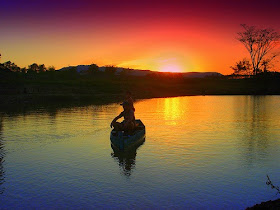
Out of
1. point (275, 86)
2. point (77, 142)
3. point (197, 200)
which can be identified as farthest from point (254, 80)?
point (197, 200)

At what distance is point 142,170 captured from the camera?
13344mm

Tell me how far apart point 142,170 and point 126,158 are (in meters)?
2.46

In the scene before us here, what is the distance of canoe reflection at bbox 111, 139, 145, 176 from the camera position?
13.6 metres

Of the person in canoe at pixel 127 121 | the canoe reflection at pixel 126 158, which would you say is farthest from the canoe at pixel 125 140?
the person in canoe at pixel 127 121

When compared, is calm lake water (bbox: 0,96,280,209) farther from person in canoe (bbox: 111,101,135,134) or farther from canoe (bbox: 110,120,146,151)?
person in canoe (bbox: 111,101,135,134)

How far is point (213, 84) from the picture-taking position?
102 metres

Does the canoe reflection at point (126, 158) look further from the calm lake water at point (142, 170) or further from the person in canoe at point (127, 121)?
the person in canoe at point (127, 121)

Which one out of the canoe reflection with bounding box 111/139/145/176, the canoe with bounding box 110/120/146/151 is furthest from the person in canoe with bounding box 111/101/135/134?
the canoe reflection with bounding box 111/139/145/176

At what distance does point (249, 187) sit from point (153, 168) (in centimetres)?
420

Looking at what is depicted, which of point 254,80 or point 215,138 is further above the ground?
point 254,80

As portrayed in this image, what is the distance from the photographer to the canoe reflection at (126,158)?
44.6 ft

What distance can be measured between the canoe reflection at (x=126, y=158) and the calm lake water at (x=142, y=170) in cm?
5

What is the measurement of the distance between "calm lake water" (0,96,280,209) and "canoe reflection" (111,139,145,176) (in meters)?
0.05

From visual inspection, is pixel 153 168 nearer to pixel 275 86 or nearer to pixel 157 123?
pixel 157 123
